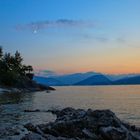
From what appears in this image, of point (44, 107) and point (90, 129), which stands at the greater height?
point (90, 129)

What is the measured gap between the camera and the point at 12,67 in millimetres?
198875

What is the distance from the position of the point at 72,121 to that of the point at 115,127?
4.52 metres

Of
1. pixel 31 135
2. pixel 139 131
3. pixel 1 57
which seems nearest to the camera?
pixel 31 135

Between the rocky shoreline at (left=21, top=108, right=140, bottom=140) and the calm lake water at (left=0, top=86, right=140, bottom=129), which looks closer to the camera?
the rocky shoreline at (left=21, top=108, right=140, bottom=140)

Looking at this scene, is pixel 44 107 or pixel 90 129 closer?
pixel 90 129

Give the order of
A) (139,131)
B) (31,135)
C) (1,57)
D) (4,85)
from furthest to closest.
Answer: (1,57) → (4,85) → (139,131) → (31,135)

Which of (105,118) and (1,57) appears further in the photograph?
(1,57)

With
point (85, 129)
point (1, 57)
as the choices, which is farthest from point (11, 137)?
point (1, 57)

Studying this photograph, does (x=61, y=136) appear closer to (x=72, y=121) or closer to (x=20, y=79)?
(x=72, y=121)

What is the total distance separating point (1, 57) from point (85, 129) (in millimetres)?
159708

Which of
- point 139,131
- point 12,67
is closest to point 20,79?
point 12,67

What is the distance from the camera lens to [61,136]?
3500 cm

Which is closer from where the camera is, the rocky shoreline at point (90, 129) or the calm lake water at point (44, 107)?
the rocky shoreline at point (90, 129)

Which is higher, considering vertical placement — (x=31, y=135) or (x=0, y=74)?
(x=0, y=74)
